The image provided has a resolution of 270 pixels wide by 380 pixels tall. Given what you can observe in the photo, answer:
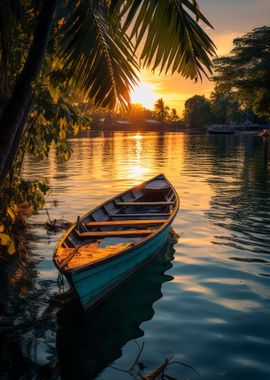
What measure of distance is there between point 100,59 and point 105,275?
11.2 ft

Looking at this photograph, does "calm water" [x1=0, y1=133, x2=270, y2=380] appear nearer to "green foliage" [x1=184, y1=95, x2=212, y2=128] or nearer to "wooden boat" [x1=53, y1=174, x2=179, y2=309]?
"wooden boat" [x1=53, y1=174, x2=179, y2=309]

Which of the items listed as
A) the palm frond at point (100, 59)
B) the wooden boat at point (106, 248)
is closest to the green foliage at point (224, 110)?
the wooden boat at point (106, 248)

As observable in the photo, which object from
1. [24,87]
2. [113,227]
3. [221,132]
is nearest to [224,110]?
[221,132]

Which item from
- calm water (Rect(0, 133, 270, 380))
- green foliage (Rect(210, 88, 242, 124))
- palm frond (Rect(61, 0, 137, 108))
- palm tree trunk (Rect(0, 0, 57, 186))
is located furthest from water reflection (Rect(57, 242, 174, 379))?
green foliage (Rect(210, 88, 242, 124))

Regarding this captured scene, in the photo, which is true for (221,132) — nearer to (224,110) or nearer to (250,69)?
(224,110)

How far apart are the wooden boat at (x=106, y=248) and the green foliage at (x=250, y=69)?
1649 inches

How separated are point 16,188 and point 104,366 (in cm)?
366

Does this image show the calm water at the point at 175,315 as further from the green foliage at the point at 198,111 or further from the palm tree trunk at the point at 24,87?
the green foliage at the point at 198,111

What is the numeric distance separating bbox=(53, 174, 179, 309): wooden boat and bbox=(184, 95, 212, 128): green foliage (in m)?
136

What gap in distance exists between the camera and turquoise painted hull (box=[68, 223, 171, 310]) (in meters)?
6.25

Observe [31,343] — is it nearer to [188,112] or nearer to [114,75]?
[114,75]

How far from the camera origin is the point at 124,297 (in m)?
7.77

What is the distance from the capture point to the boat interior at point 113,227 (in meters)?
7.30

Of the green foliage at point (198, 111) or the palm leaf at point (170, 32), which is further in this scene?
the green foliage at point (198, 111)
